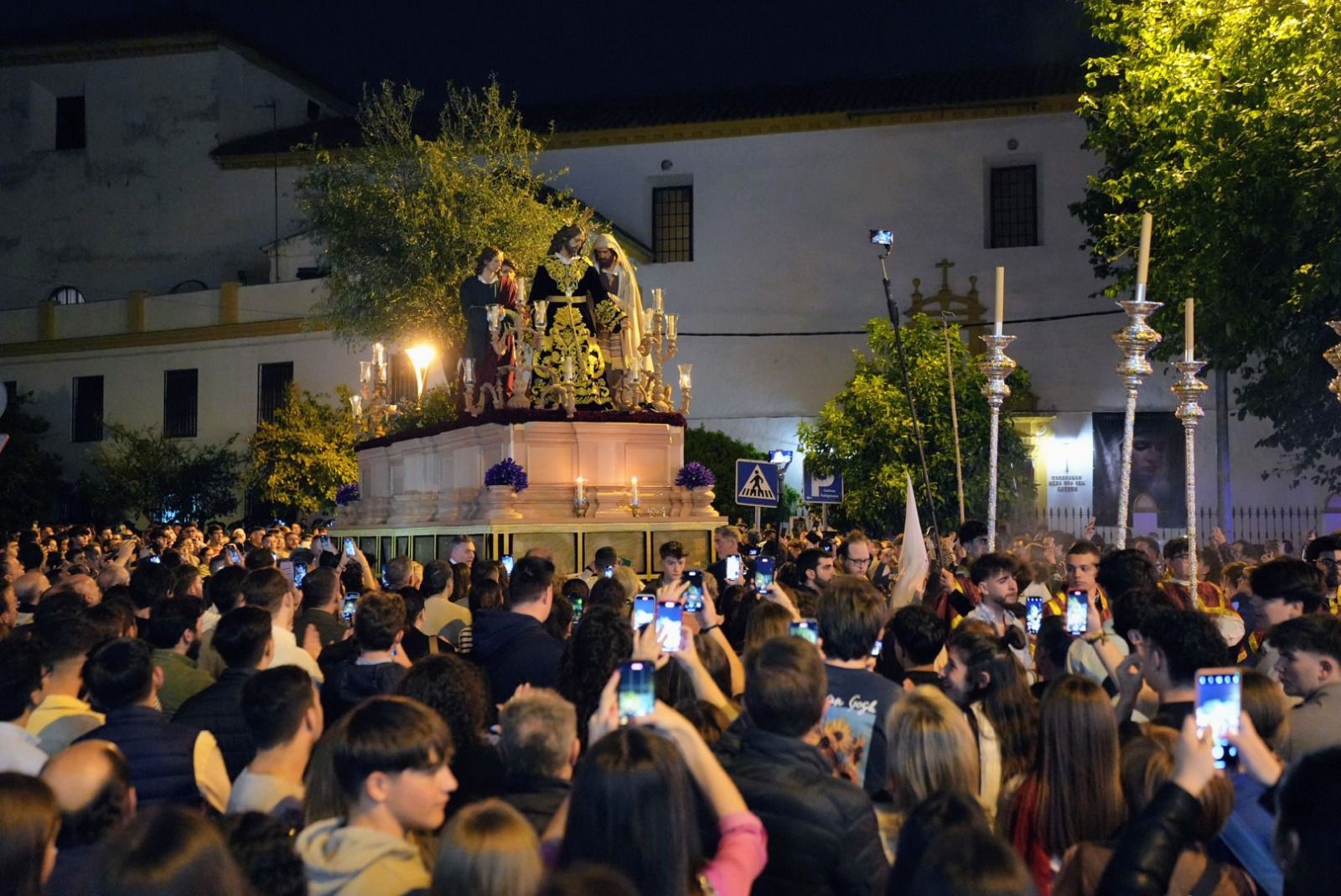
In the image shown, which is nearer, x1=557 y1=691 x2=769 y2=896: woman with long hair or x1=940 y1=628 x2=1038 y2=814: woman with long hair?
x1=557 y1=691 x2=769 y2=896: woman with long hair

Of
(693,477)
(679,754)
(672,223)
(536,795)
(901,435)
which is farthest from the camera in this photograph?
(672,223)

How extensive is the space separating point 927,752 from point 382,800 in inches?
60.6

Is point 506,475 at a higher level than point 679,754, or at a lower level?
higher

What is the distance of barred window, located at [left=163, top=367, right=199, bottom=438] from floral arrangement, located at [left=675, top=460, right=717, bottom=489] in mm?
26926

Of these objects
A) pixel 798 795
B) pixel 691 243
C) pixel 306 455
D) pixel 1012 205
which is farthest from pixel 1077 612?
pixel 691 243

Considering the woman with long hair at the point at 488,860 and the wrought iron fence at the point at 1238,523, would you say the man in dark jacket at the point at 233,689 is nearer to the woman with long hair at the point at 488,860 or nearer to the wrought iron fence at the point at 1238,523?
the woman with long hair at the point at 488,860

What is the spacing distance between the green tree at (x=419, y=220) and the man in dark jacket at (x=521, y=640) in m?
24.4

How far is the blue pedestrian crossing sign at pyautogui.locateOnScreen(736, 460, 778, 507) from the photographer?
16.9 m

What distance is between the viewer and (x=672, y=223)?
41.0 meters

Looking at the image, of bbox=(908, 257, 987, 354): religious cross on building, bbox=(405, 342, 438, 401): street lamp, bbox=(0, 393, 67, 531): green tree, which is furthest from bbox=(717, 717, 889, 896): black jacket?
bbox=(0, 393, 67, 531): green tree

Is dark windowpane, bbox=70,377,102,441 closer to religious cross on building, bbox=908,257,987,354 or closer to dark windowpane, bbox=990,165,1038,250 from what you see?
religious cross on building, bbox=908,257,987,354

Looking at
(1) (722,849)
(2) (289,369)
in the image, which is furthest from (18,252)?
(1) (722,849)

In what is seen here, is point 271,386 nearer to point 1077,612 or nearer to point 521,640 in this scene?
point 521,640

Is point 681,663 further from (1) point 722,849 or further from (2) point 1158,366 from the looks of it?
(2) point 1158,366
